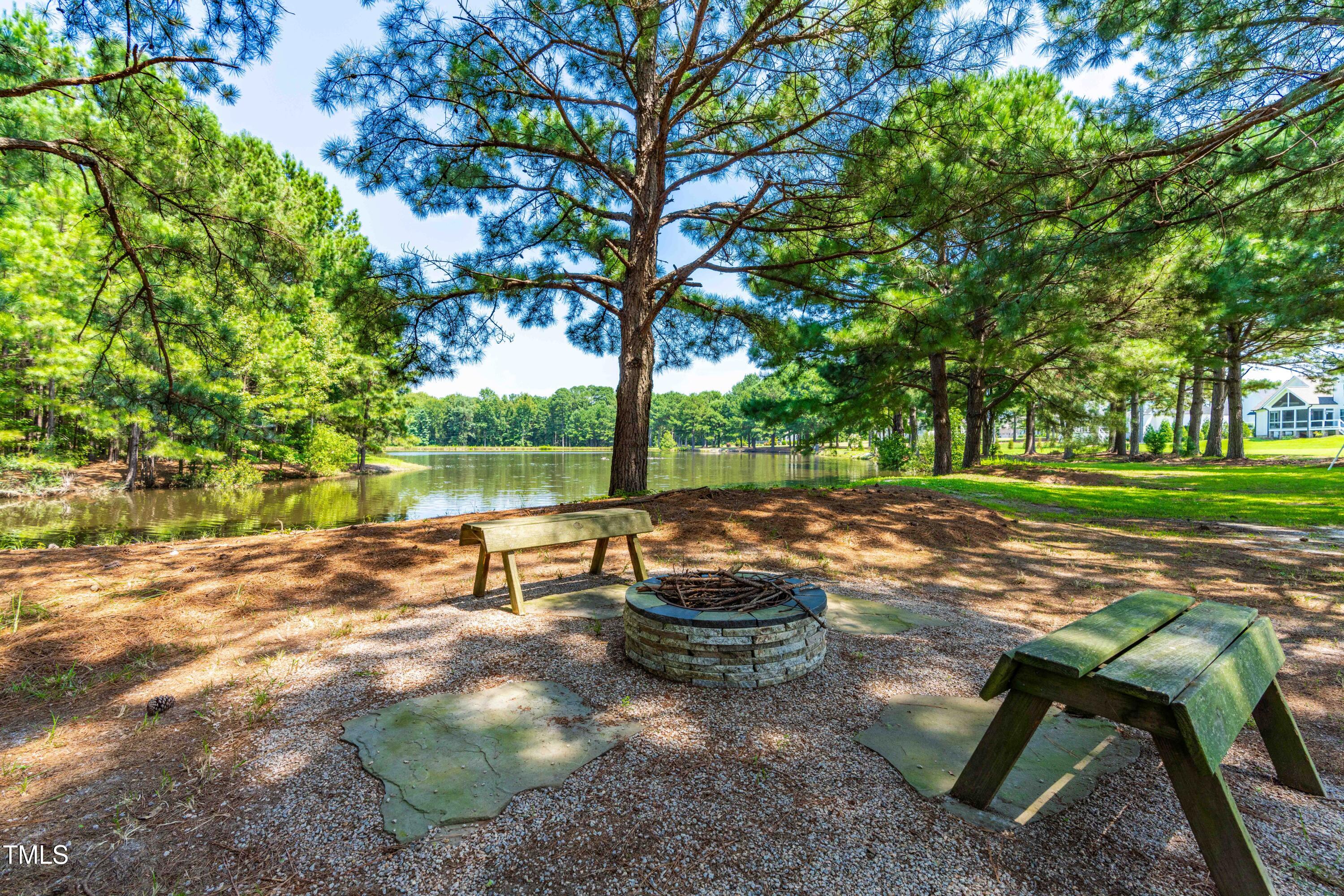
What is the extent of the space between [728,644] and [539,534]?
1.73m

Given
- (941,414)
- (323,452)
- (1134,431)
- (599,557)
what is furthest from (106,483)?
(1134,431)

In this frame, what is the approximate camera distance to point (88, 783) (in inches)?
75.6

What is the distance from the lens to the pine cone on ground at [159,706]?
2.45m

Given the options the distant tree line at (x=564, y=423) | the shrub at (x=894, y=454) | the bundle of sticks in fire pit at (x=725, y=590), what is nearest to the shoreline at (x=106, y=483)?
the bundle of sticks in fire pit at (x=725, y=590)

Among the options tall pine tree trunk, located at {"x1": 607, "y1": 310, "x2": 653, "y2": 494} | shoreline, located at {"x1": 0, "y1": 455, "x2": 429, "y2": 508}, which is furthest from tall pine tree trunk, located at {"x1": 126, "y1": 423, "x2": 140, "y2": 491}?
tall pine tree trunk, located at {"x1": 607, "y1": 310, "x2": 653, "y2": 494}

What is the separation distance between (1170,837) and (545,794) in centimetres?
209

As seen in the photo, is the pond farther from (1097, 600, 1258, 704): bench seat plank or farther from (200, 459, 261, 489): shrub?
(1097, 600, 1258, 704): bench seat plank

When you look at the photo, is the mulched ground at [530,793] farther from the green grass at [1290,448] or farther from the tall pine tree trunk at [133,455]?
the green grass at [1290,448]

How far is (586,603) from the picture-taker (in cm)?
413

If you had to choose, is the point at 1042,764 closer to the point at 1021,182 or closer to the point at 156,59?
the point at 1021,182

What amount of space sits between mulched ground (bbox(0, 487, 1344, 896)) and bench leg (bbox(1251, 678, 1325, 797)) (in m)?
0.08

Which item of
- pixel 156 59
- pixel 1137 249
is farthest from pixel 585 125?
→ pixel 1137 249

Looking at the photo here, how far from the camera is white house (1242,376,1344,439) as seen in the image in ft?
147

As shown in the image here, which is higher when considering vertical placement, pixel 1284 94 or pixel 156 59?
pixel 1284 94
